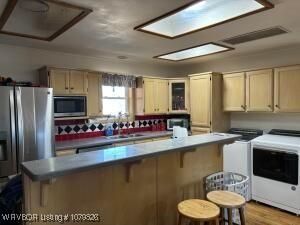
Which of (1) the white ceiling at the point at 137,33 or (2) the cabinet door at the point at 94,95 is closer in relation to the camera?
(1) the white ceiling at the point at 137,33

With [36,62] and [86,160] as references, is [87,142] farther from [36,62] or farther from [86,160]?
[86,160]

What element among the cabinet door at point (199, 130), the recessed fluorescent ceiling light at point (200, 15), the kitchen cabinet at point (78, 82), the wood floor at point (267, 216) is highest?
the recessed fluorescent ceiling light at point (200, 15)

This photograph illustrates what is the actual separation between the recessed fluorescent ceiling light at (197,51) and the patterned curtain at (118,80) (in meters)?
0.78

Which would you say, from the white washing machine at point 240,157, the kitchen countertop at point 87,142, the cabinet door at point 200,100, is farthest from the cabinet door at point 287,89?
the kitchen countertop at point 87,142

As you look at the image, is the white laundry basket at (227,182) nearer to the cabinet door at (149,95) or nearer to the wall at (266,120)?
the wall at (266,120)

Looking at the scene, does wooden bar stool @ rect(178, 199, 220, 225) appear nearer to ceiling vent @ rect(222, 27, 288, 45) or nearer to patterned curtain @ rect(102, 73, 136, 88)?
ceiling vent @ rect(222, 27, 288, 45)

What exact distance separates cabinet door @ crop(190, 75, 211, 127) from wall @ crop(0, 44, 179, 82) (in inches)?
57.6

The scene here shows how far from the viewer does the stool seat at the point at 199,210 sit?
5.56 ft

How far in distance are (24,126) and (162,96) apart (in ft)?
9.30

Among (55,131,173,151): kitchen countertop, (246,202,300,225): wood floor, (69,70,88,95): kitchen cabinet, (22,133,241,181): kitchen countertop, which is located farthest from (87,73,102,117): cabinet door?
(246,202,300,225): wood floor

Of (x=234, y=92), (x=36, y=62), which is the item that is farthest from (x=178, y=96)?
(x=36, y=62)

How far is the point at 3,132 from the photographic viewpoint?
9.07 ft

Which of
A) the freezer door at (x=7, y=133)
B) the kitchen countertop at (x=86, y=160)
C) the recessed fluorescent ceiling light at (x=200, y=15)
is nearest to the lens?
the kitchen countertop at (x=86, y=160)

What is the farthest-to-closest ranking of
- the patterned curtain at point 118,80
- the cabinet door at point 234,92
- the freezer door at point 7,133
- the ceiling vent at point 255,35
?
1. the patterned curtain at point 118,80
2. the cabinet door at point 234,92
3. the ceiling vent at point 255,35
4. the freezer door at point 7,133
